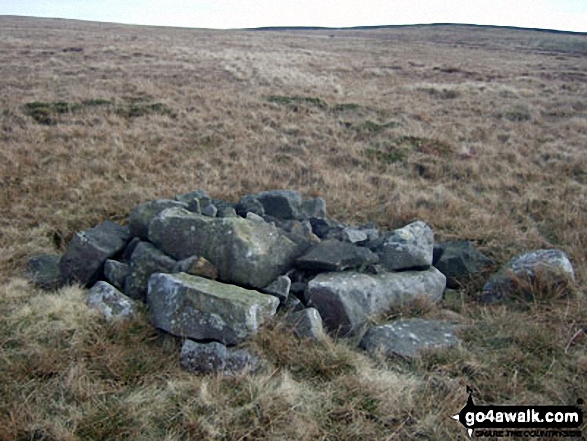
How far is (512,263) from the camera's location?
223 inches

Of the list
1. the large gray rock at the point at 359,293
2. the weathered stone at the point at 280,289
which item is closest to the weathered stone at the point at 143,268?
the weathered stone at the point at 280,289

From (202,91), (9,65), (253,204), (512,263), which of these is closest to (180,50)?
(9,65)

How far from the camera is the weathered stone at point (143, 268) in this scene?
508 centimetres

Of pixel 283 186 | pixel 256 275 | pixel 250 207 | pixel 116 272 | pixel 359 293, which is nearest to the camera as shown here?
pixel 359 293

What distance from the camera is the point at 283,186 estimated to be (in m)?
9.02

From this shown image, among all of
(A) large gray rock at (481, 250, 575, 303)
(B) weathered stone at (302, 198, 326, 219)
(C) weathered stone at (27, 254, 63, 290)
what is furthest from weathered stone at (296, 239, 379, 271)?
(C) weathered stone at (27, 254, 63, 290)

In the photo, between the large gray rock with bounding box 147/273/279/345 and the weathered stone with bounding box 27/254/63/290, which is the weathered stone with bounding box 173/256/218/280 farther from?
the weathered stone with bounding box 27/254/63/290

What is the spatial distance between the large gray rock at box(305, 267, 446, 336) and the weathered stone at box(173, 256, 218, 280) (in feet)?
3.46

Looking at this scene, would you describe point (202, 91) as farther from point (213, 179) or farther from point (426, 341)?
point (426, 341)

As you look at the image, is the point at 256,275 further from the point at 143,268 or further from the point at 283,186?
the point at 283,186

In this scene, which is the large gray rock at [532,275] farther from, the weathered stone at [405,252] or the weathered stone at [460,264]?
the weathered stone at [405,252]

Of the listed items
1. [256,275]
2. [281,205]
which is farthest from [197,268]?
[281,205]

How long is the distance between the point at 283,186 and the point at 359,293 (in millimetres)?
4469

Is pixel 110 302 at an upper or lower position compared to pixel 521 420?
upper
